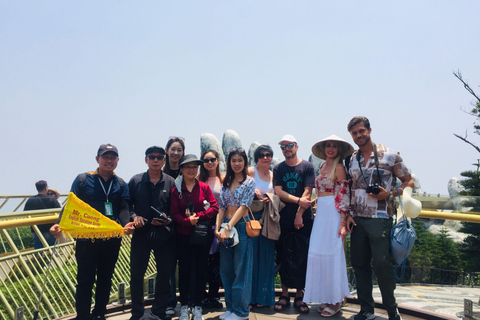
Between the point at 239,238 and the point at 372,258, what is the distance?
1.14m

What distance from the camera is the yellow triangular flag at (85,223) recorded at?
10.1 ft

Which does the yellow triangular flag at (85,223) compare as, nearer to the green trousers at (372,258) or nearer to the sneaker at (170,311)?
the sneaker at (170,311)

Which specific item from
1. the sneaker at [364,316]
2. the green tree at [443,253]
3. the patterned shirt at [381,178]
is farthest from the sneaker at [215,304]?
the green tree at [443,253]

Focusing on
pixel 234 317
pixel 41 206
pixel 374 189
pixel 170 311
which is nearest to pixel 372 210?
pixel 374 189

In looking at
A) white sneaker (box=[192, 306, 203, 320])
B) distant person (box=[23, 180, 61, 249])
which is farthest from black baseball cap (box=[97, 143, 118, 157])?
white sneaker (box=[192, 306, 203, 320])

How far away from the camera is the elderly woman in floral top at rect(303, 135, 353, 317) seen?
3.52m

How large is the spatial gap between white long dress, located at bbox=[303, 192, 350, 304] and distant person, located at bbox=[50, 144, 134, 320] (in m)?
1.62

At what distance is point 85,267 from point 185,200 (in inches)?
37.7

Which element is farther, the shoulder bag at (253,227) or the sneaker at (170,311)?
the sneaker at (170,311)

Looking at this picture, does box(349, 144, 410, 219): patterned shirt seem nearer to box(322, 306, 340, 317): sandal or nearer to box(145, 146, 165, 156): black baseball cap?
box(322, 306, 340, 317): sandal

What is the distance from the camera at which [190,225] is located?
344cm

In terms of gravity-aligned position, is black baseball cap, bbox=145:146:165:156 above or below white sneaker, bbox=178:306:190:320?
above

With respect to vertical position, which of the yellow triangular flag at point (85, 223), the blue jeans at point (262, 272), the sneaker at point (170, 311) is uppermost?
the yellow triangular flag at point (85, 223)

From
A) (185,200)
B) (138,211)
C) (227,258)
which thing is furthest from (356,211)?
(138,211)
